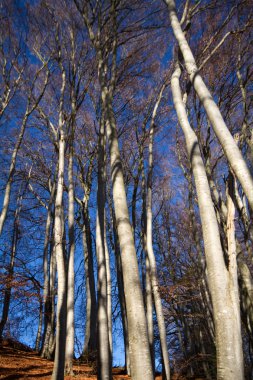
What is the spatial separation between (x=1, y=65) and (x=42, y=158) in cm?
343

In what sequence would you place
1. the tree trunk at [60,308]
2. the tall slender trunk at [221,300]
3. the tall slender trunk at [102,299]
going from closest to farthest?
the tall slender trunk at [221,300] → the tall slender trunk at [102,299] → the tree trunk at [60,308]

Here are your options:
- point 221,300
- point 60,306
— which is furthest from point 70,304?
point 221,300

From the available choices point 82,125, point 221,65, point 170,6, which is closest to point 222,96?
point 221,65

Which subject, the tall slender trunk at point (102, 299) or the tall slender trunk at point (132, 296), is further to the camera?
the tall slender trunk at point (102, 299)

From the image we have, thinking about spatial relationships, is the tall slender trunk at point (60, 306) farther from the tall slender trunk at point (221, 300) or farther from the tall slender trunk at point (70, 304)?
the tall slender trunk at point (221, 300)

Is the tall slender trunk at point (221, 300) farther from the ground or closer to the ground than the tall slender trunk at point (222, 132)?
closer to the ground

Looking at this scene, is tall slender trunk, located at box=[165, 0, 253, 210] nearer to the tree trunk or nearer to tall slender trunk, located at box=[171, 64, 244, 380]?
tall slender trunk, located at box=[171, 64, 244, 380]

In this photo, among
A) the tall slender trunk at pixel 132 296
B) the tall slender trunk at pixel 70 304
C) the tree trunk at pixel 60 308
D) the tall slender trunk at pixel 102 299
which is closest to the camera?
the tall slender trunk at pixel 132 296

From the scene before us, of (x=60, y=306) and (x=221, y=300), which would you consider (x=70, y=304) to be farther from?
(x=221, y=300)

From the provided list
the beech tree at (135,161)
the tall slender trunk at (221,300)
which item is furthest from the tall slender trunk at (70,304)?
the tall slender trunk at (221,300)

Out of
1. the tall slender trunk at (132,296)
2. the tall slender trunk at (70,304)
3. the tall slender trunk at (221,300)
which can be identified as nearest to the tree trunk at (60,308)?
the tall slender trunk at (70,304)

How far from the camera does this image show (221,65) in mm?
7293

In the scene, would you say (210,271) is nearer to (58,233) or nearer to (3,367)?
(58,233)

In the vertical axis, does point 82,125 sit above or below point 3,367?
above
